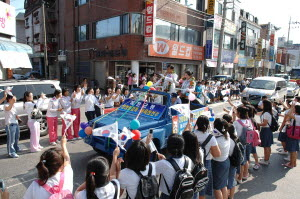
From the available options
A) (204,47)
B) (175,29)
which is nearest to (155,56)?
(175,29)

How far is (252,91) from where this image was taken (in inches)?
526

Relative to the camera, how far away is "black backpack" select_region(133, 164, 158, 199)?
238 centimetres

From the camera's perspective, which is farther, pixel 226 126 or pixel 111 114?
pixel 111 114

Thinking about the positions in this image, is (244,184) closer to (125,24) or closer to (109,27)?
(125,24)

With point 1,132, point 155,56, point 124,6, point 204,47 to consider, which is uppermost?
point 124,6

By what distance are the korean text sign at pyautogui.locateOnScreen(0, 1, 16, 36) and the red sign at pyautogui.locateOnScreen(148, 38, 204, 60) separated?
29.7 feet

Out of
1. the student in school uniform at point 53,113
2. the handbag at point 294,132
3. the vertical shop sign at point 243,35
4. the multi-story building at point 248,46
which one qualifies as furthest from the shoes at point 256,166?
the multi-story building at point 248,46

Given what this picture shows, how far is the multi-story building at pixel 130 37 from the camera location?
16938 millimetres

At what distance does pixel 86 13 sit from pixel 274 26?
38.5 meters

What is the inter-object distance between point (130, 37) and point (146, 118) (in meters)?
12.5

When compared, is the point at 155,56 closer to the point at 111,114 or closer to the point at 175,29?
the point at 175,29

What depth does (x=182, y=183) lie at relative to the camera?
253 centimetres

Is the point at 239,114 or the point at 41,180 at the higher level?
the point at 239,114

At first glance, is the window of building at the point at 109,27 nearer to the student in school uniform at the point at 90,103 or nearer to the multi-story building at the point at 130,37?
the multi-story building at the point at 130,37
